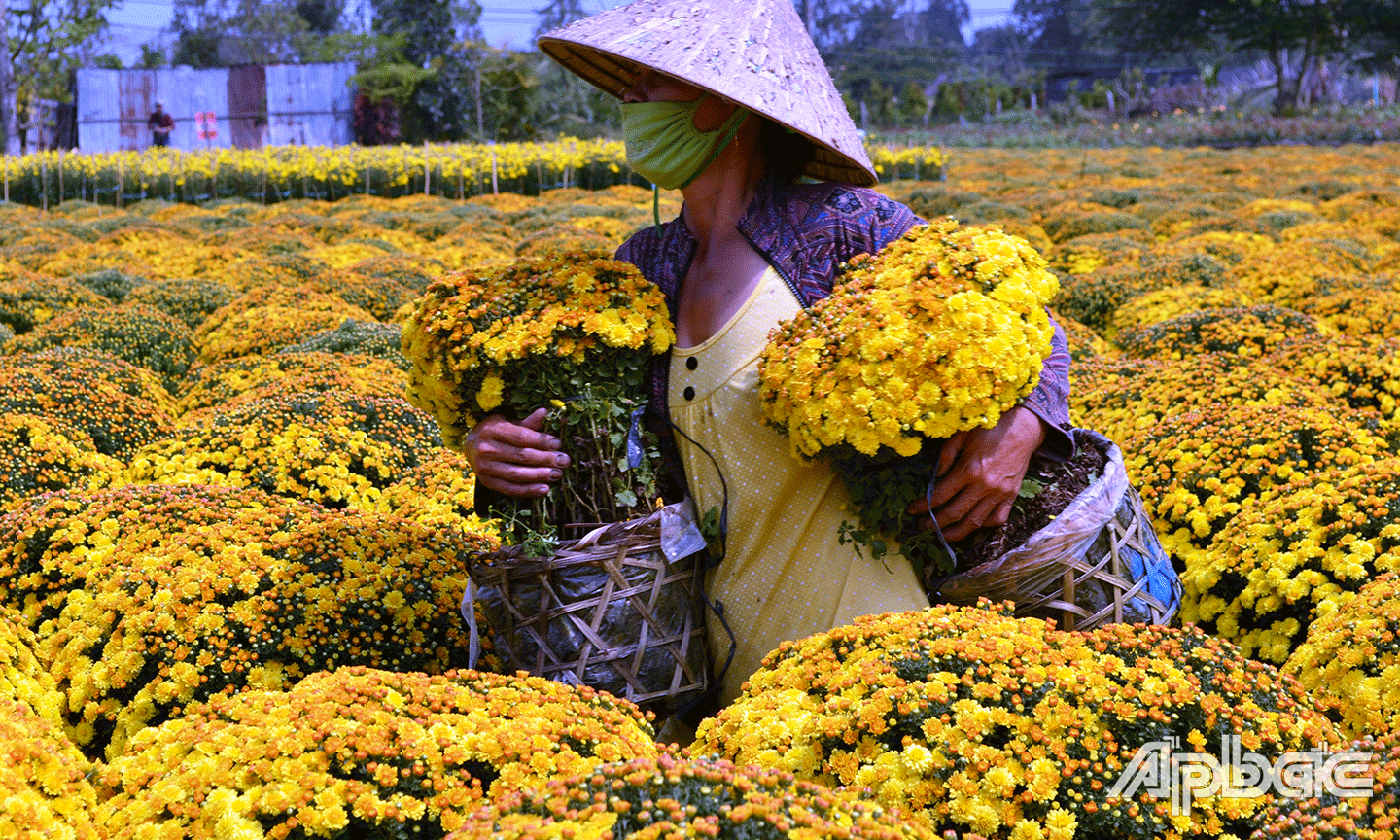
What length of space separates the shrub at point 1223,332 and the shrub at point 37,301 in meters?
7.37

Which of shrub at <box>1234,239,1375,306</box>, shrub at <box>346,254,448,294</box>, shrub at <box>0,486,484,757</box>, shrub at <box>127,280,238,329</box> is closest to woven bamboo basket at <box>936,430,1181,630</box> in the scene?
shrub at <box>0,486,484,757</box>

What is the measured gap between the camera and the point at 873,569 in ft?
8.83

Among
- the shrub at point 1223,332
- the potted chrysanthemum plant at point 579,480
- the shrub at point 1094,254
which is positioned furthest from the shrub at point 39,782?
the shrub at point 1094,254

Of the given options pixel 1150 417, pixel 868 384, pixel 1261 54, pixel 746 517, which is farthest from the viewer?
pixel 1261 54

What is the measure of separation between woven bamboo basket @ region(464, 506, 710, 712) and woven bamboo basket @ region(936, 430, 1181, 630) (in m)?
0.64

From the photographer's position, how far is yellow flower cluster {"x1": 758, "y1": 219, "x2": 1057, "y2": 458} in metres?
2.35

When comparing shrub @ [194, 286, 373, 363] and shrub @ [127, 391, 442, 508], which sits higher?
shrub @ [194, 286, 373, 363]

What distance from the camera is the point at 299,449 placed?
16.3ft

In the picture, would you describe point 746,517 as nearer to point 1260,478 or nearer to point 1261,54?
point 1260,478

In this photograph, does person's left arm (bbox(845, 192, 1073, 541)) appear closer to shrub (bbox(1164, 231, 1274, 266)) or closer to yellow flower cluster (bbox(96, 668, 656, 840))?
yellow flower cluster (bbox(96, 668, 656, 840))

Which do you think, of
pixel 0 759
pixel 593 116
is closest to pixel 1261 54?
pixel 593 116

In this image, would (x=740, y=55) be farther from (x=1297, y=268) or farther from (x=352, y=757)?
(x=1297, y=268)

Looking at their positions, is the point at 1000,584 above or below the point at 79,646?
above

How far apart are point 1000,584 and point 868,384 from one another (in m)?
0.59
